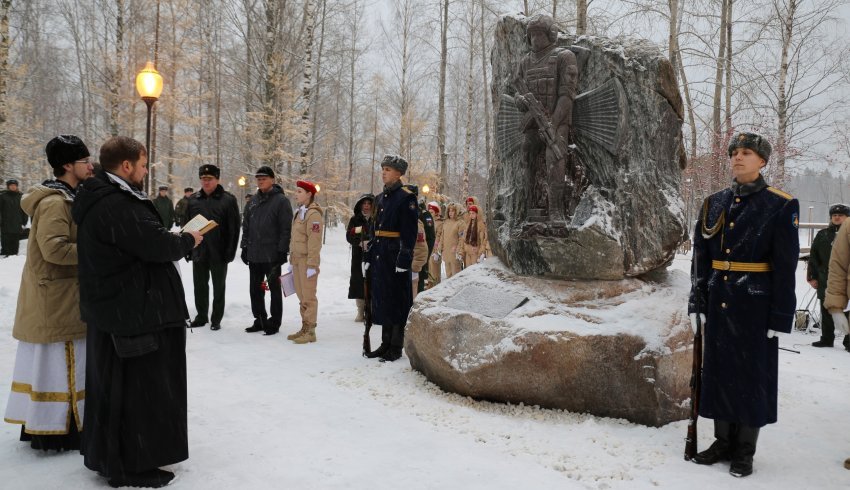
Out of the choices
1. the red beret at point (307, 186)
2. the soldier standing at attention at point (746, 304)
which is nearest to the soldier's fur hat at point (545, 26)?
the soldier standing at attention at point (746, 304)

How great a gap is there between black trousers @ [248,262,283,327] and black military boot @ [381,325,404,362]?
1.95 m

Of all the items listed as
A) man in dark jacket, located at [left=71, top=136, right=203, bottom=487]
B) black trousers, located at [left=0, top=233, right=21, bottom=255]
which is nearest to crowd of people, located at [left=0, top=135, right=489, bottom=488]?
man in dark jacket, located at [left=71, top=136, right=203, bottom=487]

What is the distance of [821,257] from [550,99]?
5.36 m

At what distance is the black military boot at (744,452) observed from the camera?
337cm

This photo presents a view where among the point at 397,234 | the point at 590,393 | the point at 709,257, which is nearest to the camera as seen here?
the point at 709,257

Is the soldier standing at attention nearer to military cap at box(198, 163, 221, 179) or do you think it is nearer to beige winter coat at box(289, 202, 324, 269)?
beige winter coat at box(289, 202, 324, 269)

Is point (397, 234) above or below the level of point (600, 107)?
below

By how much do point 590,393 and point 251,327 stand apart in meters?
4.76

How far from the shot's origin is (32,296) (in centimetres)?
337

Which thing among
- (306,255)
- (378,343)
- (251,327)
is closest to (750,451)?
(378,343)

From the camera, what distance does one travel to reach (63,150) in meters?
3.45

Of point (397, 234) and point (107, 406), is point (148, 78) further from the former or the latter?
point (107, 406)

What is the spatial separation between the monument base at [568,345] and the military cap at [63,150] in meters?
3.02

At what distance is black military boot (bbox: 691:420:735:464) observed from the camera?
11.6 ft
